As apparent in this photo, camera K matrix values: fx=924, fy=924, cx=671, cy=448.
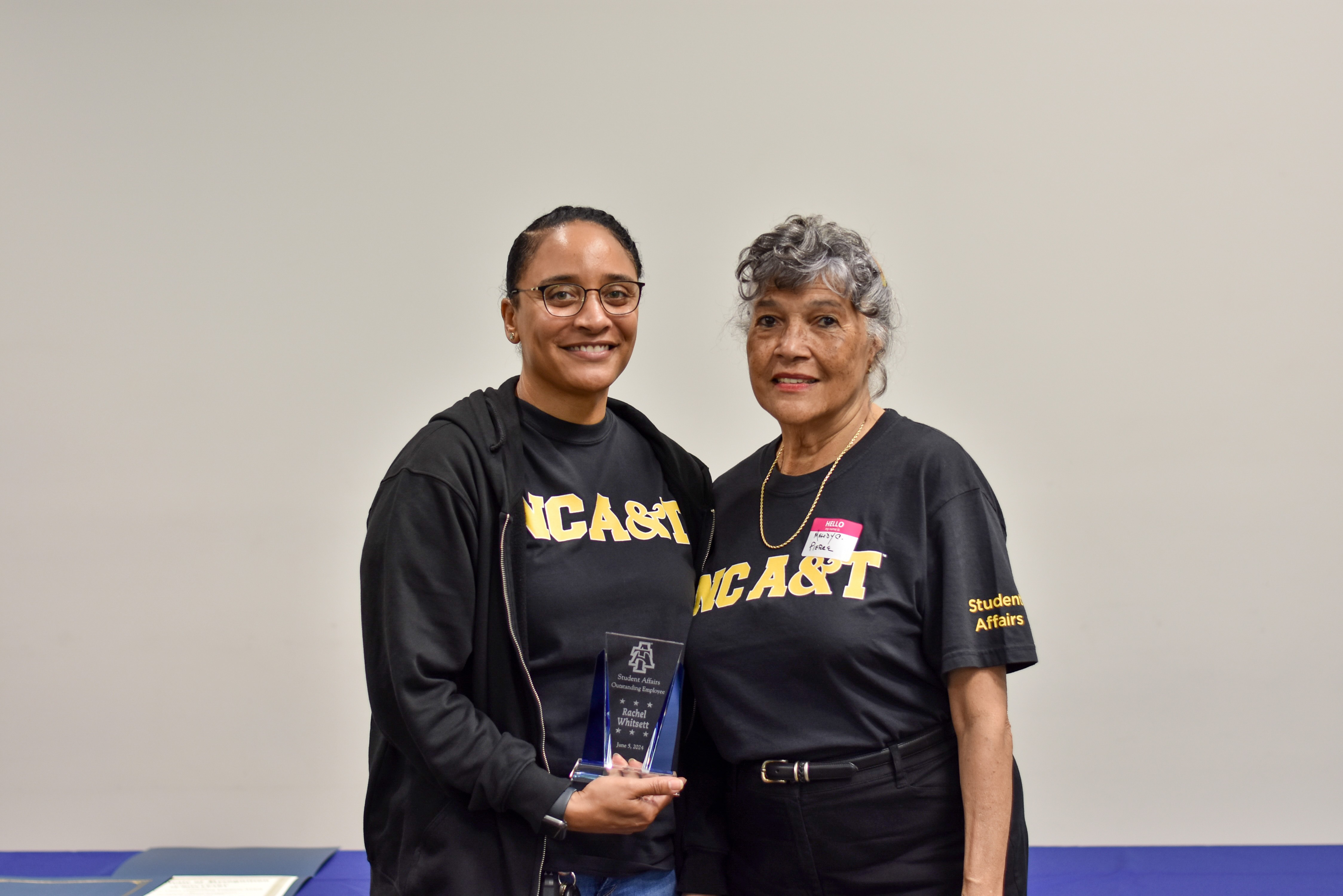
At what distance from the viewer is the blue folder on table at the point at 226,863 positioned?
2670mm

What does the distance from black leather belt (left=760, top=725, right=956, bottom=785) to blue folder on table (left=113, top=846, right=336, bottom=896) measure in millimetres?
1751

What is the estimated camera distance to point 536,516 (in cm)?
147

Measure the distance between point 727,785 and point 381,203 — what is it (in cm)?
223

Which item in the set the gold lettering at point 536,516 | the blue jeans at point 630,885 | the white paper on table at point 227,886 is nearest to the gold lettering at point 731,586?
the gold lettering at point 536,516

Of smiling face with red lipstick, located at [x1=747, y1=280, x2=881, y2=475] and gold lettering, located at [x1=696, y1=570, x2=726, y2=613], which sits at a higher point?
smiling face with red lipstick, located at [x1=747, y1=280, x2=881, y2=475]

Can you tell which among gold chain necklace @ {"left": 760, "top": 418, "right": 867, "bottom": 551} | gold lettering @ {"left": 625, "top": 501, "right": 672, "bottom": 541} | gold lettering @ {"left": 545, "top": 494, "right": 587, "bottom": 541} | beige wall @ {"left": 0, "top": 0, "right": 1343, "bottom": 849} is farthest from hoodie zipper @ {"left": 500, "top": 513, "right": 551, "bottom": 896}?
beige wall @ {"left": 0, "top": 0, "right": 1343, "bottom": 849}

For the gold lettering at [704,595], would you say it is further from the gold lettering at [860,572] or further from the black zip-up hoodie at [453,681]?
the black zip-up hoodie at [453,681]

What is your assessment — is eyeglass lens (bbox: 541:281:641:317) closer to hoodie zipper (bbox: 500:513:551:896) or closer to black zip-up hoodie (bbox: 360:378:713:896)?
black zip-up hoodie (bbox: 360:378:713:896)

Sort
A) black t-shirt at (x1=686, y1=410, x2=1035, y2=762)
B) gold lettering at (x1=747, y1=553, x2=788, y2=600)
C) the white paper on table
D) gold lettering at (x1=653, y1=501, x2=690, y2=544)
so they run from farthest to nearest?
the white paper on table < gold lettering at (x1=653, y1=501, x2=690, y2=544) < gold lettering at (x1=747, y1=553, x2=788, y2=600) < black t-shirt at (x1=686, y1=410, x2=1035, y2=762)

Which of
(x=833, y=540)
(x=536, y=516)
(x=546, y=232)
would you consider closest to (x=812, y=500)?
(x=833, y=540)

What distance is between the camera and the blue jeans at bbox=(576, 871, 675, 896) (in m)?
1.46

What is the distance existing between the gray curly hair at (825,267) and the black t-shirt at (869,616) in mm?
211

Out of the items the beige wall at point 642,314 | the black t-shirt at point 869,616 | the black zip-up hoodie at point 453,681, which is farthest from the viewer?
the beige wall at point 642,314

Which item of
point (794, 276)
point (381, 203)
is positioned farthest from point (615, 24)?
point (794, 276)
